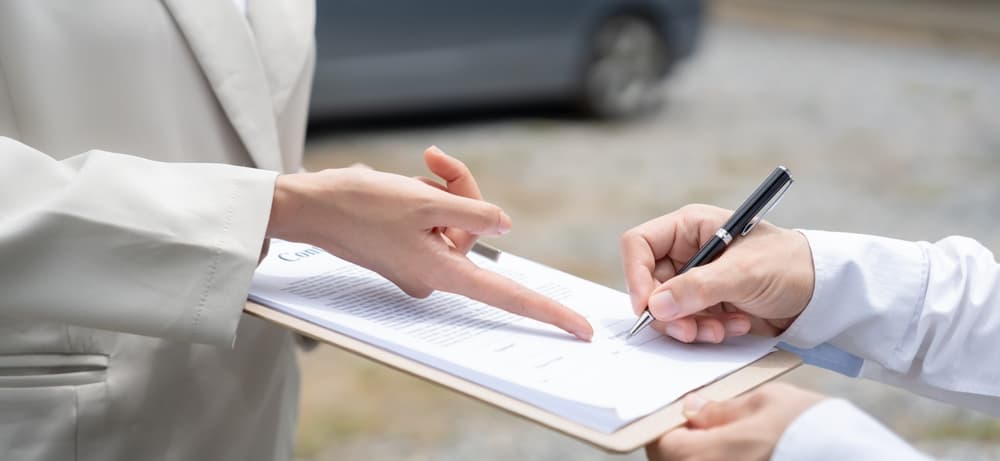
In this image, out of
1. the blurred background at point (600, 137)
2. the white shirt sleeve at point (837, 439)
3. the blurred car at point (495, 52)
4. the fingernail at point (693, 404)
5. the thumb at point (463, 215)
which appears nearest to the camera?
the white shirt sleeve at point (837, 439)

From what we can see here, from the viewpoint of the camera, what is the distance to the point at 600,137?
6078 millimetres

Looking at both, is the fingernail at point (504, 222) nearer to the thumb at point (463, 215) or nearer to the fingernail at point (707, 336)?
the thumb at point (463, 215)

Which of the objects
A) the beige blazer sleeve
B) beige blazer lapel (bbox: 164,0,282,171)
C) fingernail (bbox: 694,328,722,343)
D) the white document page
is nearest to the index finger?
the white document page

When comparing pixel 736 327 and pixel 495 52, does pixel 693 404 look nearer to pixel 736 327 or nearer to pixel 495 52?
pixel 736 327

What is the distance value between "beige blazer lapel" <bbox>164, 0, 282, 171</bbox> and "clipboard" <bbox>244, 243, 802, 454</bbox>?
12.6 inches

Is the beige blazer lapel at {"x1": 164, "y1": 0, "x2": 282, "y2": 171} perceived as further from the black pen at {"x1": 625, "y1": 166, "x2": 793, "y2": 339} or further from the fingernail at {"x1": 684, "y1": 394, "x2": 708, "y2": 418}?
the fingernail at {"x1": 684, "y1": 394, "x2": 708, "y2": 418}

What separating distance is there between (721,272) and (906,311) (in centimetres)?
25

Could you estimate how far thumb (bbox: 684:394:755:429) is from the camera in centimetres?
102

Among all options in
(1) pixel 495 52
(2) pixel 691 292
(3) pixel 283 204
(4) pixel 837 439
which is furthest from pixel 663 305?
(1) pixel 495 52

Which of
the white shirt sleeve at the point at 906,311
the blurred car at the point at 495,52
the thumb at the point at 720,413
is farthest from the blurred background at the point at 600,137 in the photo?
the thumb at the point at 720,413

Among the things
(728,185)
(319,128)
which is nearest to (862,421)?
(728,185)

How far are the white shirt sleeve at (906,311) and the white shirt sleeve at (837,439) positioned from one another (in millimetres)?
327

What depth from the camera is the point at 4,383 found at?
1.25 metres

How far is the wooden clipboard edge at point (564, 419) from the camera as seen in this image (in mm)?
1005
